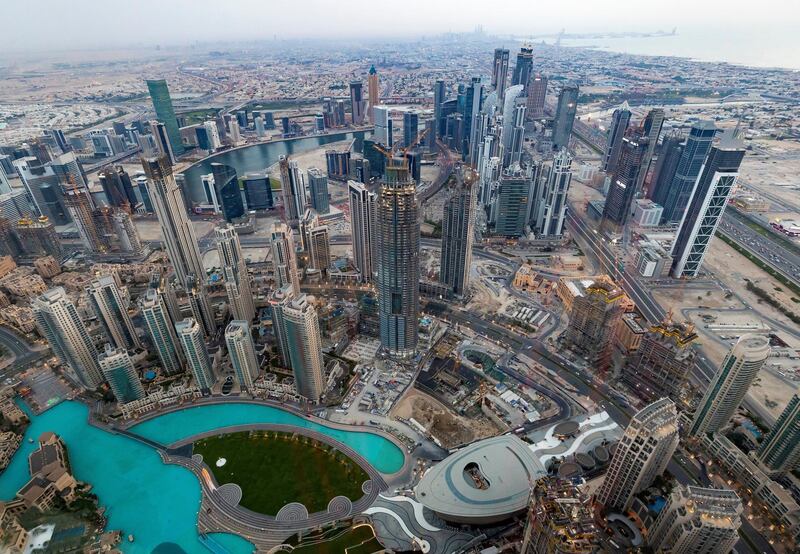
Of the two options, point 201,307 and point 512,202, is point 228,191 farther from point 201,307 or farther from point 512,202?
point 512,202

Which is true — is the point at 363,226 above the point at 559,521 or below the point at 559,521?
Result: below

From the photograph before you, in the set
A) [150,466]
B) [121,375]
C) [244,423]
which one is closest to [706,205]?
[244,423]

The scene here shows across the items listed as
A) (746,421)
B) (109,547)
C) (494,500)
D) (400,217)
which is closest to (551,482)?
(494,500)

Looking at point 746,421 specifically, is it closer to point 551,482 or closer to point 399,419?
point 551,482

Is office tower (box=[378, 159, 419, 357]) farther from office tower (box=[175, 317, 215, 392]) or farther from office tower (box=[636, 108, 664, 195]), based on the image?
office tower (box=[636, 108, 664, 195])

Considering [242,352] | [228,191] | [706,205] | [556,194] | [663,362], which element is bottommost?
[663,362]

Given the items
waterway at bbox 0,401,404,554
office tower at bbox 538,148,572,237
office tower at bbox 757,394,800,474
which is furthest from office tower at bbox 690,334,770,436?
office tower at bbox 538,148,572,237
